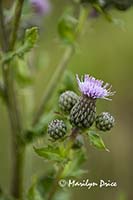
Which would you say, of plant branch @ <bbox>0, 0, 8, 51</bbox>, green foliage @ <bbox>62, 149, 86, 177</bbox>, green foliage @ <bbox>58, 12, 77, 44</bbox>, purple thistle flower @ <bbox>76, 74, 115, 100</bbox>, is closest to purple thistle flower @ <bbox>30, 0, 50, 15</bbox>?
green foliage @ <bbox>58, 12, 77, 44</bbox>

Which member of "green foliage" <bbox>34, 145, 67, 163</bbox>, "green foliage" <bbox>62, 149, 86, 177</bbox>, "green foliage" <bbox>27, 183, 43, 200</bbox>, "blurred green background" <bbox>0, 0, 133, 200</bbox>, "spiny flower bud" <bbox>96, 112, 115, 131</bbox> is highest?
"spiny flower bud" <bbox>96, 112, 115, 131</bbox>

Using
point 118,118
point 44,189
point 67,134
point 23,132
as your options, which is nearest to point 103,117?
point 67,134

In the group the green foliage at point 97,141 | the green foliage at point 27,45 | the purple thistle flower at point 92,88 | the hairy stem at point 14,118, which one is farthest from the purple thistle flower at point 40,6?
the green foliage at point 97,141

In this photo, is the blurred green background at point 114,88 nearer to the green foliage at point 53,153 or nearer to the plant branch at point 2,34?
→ the plant branch at point 2,34

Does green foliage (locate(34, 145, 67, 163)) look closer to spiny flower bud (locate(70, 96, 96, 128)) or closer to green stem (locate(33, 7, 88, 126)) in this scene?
spiny flower bud (locate(70, 96, 96, 128))

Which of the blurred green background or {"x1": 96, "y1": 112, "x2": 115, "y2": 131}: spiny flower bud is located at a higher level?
{"x1": 96, "y1": 112, "x2": 115, "y2": 131}: spiny flower bud

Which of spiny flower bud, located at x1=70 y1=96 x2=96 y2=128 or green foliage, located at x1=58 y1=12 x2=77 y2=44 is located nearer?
spiny flower bud, located at x1=70 y1=96 x2=96 y2=128

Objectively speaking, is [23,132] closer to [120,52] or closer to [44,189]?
[44,189]
